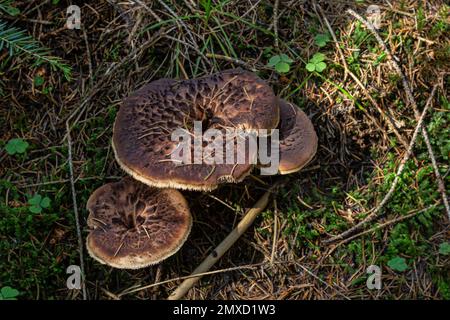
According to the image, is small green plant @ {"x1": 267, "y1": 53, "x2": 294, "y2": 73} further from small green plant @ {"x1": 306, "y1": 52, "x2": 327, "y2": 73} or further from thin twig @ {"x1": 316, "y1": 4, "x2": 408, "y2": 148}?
thin twig @ {"x1": 316, "y1": 4, "x2": 408, "y2": 148}

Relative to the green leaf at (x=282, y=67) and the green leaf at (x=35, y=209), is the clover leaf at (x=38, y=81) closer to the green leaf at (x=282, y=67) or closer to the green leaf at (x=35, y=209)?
the green leaf at (x=35, y=209)

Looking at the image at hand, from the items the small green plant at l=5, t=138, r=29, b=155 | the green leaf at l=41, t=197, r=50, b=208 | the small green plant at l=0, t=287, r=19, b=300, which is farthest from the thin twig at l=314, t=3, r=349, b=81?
the small green plant at l=0, t=287, r=19, b=300

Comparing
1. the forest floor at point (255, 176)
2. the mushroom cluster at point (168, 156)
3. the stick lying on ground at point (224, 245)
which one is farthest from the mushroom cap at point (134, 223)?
the stick lying on ground at point (224, 245)

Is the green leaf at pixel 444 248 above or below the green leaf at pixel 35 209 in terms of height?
below

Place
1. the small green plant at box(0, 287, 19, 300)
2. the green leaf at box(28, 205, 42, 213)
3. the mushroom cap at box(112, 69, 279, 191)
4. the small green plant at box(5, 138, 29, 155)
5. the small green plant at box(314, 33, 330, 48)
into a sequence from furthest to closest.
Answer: the small green plant at box(314, 33, 330, 48) < the small green plant at box(5, 138, 29, 155) < the green leaf at box(28, 205, 42, 213) < the small green plant at box(0, 287, 19, 300) < the mushroom cap at box(112, 69, 279, 191)

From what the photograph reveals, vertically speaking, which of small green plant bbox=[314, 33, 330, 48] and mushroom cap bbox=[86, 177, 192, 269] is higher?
small green plant bbox=[314, 33, 330, 48]

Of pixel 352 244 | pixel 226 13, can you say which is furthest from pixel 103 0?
pixel 352 244

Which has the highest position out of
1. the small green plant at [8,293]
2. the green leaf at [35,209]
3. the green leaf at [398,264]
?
the green leaf at [35,209]
